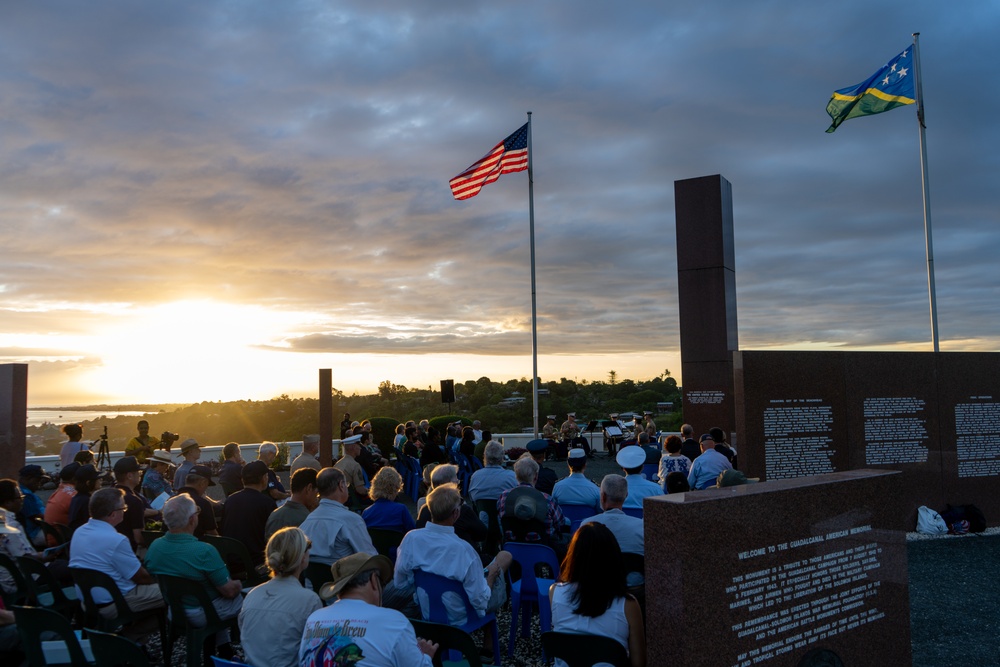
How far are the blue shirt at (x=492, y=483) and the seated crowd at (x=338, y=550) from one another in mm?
14

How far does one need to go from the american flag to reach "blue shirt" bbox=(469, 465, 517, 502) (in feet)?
29.1

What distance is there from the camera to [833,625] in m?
3.62

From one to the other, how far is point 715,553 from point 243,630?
2.26m

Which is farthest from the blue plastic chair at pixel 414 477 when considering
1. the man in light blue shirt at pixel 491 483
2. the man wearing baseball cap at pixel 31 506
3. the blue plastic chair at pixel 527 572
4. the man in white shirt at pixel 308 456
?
the blue plastic chair at pixel 527 572

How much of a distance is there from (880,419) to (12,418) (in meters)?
14.8

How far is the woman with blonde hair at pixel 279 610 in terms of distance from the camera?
3.14 m

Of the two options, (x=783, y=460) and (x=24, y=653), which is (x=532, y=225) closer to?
(x=783, y=460)

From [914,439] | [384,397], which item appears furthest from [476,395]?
[914,439]

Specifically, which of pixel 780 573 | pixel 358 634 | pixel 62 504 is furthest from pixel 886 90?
pixel 62 504

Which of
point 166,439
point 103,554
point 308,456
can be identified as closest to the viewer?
point 103,554

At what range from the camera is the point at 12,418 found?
12.4m

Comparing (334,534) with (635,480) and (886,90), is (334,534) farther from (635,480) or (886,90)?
(886,90)

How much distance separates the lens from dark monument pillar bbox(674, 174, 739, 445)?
15.3 m

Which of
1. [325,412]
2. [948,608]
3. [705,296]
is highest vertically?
[705,296]
